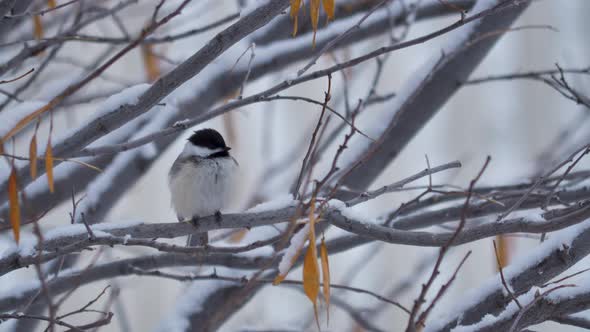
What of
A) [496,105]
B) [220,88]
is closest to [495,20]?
[220,88]

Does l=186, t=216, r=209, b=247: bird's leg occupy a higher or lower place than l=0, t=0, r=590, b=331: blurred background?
lower

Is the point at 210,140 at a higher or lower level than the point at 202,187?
higher

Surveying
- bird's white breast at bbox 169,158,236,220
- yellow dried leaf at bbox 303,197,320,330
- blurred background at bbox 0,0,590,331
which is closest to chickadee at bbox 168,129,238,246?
bird's white breast at bbox 169,158,236,220

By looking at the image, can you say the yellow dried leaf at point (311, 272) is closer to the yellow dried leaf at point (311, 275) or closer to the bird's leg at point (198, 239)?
the yellow dried leaf at point (311, 275)

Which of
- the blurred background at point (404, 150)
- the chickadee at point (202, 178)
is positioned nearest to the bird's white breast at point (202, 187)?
the chickadee at point (202, 178)

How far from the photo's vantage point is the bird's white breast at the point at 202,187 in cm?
325

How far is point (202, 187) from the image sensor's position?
3.25 meters

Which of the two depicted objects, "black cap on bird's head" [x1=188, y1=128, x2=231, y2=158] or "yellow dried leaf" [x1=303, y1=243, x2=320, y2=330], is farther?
"black cap on bird's head" [x1=188, y1=128, x2=231, y2=158]

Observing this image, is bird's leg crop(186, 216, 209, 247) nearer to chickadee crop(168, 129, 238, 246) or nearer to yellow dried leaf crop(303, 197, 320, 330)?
chickadee crop(168, 129, 238, 246)

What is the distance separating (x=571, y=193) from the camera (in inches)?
108

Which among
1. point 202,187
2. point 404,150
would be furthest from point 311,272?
point 404,150

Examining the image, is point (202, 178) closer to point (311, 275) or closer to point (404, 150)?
point (311, 275)

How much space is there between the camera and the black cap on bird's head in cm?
344

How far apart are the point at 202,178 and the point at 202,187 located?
59 millimetres
